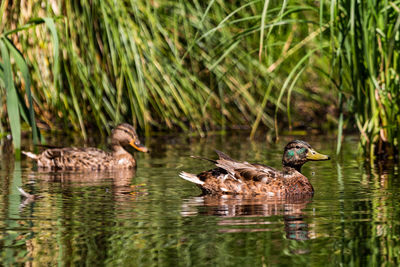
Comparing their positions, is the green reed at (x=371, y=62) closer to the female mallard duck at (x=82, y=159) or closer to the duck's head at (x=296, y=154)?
the duck's head at (x=296, y=154)

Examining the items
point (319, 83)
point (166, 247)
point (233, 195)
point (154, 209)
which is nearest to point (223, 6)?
point (319, 83)

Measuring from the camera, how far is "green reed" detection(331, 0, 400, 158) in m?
7.10

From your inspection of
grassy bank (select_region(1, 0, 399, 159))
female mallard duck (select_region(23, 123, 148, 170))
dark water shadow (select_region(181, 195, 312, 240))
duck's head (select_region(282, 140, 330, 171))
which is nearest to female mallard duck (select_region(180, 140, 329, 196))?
duck's head (select_region(282, 140, 330, 171))

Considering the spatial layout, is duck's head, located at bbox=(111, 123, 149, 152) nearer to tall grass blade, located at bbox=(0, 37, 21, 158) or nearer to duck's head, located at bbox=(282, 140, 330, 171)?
duck's head, located at bbox=(282, 140, 330, 171)

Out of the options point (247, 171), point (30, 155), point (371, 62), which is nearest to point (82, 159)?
point (30, 155)

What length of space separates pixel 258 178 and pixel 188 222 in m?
1.59

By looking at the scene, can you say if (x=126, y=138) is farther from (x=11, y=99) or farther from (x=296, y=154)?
(x=11, y=99)

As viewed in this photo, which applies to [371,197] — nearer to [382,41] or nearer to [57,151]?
[382,41]

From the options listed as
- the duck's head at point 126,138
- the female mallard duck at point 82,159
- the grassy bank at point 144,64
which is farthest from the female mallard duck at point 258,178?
the duck's head at point 126,138

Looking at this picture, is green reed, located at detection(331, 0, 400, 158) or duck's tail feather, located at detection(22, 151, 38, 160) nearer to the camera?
green reed, located at detection(331, 0, 400, 158)

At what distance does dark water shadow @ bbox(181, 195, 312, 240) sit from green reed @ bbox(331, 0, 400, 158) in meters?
1.39

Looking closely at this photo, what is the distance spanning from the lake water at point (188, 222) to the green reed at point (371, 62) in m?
0.42

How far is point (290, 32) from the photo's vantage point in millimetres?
11125

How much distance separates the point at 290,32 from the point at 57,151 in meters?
3.55
